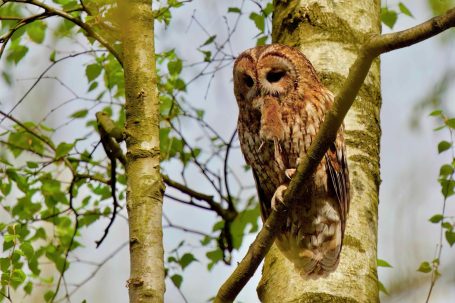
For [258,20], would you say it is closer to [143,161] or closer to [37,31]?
[37,31]

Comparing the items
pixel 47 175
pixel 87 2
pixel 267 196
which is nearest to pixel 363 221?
pixel 267 196

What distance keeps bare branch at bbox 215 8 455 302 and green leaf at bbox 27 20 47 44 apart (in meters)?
2.33

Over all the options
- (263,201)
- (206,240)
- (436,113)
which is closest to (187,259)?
(206,240)

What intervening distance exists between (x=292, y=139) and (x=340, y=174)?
0.88ft

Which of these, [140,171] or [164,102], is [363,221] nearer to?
[140,171]

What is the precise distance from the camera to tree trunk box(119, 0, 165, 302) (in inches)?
105

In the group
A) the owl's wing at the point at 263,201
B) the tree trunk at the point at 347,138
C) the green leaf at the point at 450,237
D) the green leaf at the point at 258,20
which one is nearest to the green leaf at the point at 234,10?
the green leaf at the point at 258,20

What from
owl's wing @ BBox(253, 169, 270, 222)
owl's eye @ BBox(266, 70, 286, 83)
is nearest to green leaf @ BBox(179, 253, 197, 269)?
owl's wing @ BBox(253, 169, 270, 222)

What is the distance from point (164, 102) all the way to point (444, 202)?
180cm

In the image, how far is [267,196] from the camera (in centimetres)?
388

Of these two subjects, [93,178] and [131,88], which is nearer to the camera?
[131,88]

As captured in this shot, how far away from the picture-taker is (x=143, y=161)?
2941mm

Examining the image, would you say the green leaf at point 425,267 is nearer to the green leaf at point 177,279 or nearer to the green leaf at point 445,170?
the green leaf at point 445,170

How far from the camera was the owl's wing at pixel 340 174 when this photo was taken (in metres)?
3.42
